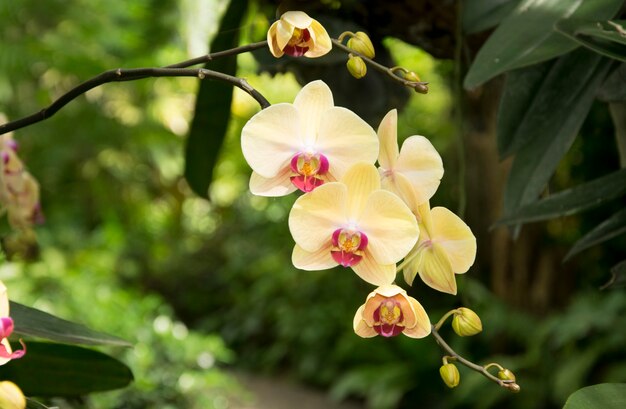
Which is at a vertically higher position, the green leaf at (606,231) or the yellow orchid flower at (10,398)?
the green leaf at (606,231)

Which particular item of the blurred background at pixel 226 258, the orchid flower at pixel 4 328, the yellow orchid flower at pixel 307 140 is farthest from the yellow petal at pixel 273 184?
the blurred background at pixel 226 258

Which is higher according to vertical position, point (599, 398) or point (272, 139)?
point (272, 139)

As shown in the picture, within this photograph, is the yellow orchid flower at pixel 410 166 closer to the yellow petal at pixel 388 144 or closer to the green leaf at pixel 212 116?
the yellow petal at pixel 388 144

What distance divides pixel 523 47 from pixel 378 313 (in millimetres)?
234

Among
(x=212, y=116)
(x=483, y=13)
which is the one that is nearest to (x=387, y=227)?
(x=483, y=13)

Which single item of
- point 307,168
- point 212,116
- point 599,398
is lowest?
point 599,398

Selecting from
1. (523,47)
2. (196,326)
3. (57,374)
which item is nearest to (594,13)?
(523,47)

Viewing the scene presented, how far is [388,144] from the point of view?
35cm

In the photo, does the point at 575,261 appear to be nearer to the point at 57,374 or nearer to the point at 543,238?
the point at 543,238

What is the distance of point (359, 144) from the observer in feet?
1.05

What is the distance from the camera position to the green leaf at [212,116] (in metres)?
0.74

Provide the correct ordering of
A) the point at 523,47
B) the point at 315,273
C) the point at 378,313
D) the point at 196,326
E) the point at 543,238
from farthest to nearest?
the point at 196,326, the point at 315,273, the point at 543,238, the point at 523,47, the point at 378,313

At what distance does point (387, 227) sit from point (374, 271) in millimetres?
19

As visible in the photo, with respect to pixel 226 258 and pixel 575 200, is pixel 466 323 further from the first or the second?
pixel 226 258
